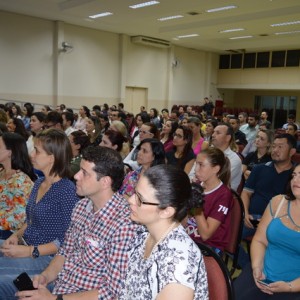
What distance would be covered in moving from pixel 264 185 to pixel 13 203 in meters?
2.27

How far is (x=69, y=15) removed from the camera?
11.6 m

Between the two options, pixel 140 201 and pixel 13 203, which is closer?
pixel 140 201

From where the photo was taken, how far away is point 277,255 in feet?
6.50

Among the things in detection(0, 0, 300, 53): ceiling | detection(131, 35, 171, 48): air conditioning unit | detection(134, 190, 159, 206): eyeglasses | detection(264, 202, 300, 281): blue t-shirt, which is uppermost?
detection(0, 0, 300, 53): ceiling

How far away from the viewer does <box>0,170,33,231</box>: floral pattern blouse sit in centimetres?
254

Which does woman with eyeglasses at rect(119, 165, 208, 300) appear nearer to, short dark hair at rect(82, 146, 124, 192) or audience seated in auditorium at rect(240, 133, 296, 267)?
short dark hair at rect(82, 146, 124, 192)

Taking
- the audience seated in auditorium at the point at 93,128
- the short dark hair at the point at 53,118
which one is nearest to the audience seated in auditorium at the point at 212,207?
the audience seated in auditorium at the point at 93,128

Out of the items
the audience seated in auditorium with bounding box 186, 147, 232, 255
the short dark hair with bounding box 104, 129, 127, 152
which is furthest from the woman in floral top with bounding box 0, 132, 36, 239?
the short dark hair with bounding box 104, 129, 127, 152

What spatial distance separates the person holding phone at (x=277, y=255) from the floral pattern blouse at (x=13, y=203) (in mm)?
1633

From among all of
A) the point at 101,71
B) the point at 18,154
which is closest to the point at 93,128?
the point at 18,154

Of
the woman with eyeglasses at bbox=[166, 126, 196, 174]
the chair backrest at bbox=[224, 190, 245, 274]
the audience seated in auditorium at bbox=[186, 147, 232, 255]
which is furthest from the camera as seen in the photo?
the woman with eyeglasses at bbox=[166, 126, 196, 174]

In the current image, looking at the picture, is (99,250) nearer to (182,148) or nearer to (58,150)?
(58,150)

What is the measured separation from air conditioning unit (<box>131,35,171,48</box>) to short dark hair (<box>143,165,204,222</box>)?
14.1m

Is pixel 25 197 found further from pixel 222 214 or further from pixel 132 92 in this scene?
pixel 132 92
